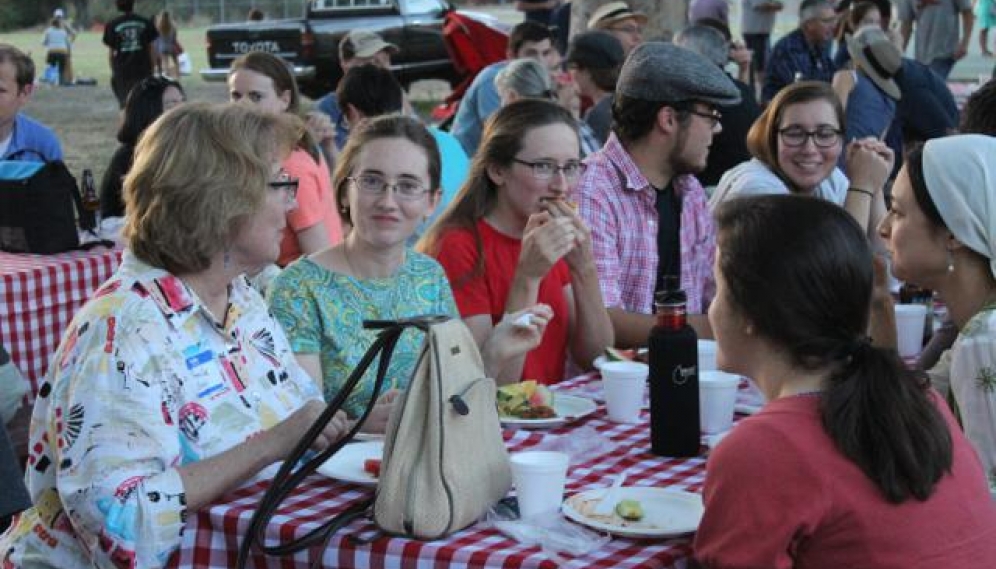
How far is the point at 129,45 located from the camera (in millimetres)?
15891

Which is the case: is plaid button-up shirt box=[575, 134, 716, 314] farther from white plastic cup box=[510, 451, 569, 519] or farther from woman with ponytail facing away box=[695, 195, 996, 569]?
woman with ponytail facing away box=[695, 195, 996, 569]

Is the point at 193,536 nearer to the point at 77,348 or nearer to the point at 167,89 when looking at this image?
the point at 77,348

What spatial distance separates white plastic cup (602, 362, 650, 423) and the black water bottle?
0.74ft

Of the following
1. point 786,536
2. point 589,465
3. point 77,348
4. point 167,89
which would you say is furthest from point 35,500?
point 167,89

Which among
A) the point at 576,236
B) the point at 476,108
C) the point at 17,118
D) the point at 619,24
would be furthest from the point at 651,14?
the point at 576,236

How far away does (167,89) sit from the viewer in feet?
22.4

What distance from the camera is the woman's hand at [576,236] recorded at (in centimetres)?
387

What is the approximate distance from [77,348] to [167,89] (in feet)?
14.6

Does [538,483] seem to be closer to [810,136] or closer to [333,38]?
[810,136]

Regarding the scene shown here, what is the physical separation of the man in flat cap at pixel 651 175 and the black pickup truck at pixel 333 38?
15197 millimetres

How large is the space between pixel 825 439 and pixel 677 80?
2.59 meters

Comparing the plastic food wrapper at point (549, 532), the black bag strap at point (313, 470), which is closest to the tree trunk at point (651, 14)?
the black bag strap at point (313, 470)

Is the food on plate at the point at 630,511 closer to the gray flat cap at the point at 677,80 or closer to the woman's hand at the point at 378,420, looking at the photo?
the woman's hand at the point at 378,420

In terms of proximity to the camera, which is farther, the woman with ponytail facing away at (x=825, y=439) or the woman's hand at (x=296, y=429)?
the woman's hand at (x=296, y=429)
